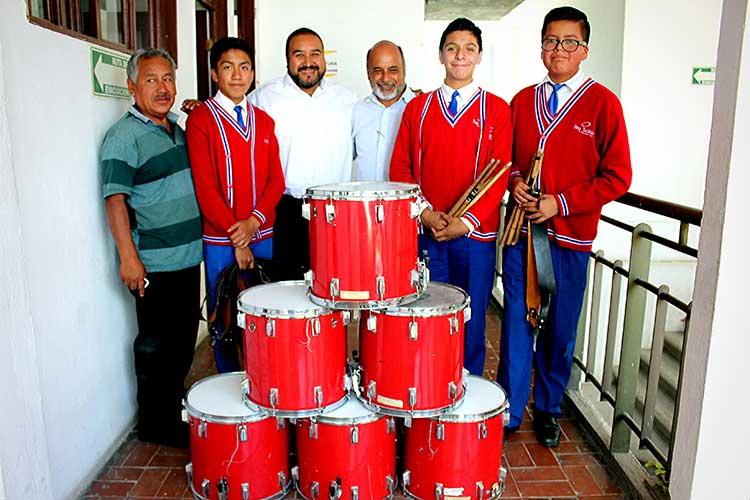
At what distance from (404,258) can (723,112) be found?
1.24m

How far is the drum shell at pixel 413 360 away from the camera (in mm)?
2486

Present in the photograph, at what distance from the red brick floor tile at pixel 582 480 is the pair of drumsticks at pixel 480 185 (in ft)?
4.06

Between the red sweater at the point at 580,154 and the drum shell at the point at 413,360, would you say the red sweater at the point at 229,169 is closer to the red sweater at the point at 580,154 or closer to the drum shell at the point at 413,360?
the drum shell at the point at 413,360

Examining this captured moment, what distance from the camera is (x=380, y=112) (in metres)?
3.57

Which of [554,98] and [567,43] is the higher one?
[567,43]

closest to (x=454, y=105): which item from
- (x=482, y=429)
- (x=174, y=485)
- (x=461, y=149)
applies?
(x=461, y=149)

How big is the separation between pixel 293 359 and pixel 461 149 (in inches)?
48.2

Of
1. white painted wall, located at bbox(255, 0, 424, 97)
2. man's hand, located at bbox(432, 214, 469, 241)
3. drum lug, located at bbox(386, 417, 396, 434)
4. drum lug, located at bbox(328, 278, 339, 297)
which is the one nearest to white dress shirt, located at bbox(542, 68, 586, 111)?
man's hand, located at bbox(432, 214, 469, 241)

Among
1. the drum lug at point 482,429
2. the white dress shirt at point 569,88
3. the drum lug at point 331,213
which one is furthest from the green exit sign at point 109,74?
the drum lug at point 482,429

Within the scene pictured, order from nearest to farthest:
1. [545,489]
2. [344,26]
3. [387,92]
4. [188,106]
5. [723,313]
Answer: [723,313], [545,489], [188,106], [387,92], [344,26]

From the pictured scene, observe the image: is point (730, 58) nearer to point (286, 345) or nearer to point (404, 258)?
point (404, 258)

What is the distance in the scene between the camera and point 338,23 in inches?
240

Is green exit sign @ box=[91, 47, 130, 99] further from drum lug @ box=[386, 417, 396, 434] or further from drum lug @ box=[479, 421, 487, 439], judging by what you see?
drum lug @ box=[479, 421, 487, 439]

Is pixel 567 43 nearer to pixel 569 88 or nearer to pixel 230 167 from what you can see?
pixel 569 88
